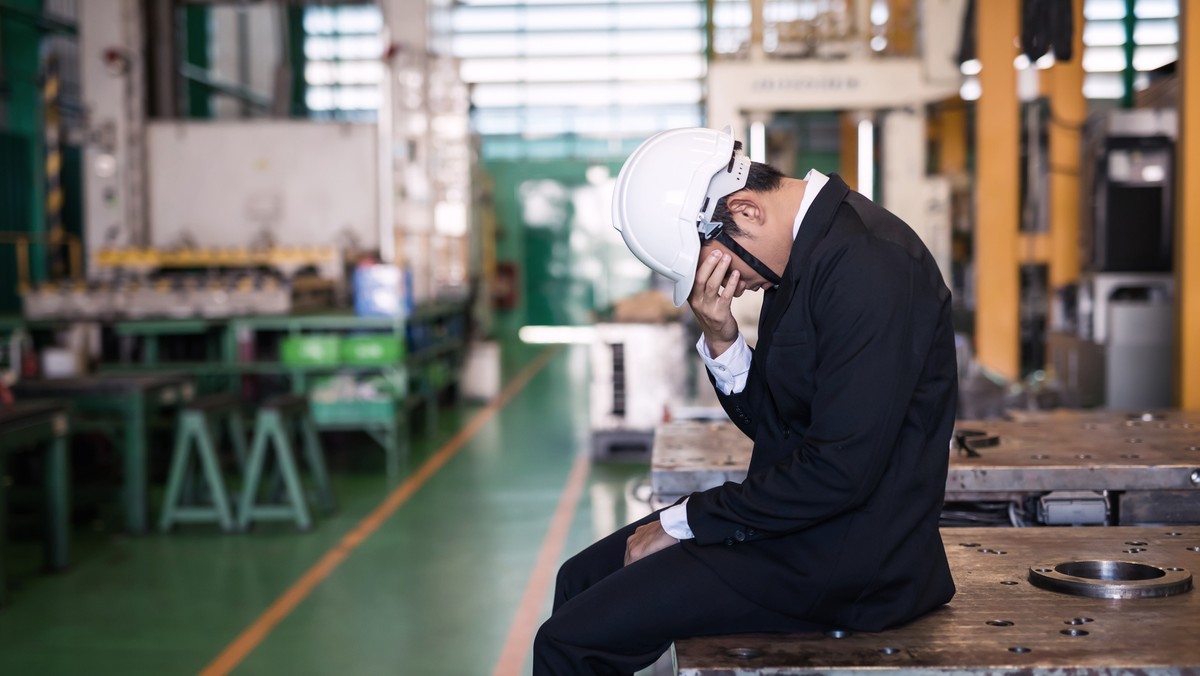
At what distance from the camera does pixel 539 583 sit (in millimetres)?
5129

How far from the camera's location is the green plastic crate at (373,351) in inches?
303

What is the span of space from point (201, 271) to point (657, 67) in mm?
14380

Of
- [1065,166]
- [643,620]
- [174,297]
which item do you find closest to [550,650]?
[643,620]

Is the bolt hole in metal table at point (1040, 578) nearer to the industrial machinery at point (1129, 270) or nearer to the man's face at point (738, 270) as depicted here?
the man's face at point (738, 270)

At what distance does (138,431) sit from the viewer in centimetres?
614

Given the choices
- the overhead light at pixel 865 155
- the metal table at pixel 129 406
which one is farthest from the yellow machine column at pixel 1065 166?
the metal table at pixel 129 406

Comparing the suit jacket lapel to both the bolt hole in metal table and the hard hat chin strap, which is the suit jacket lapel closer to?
the hard hat chin strap

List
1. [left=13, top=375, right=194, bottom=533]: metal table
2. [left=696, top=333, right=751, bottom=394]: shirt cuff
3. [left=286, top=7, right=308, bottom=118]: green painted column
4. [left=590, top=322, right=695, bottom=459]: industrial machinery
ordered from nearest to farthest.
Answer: [left=696, top=333, right=751, bottom=394]: shirt cuff, [left=13, top=375, right=194, bottom=533]: metal table, [left=590, top=322, right=695, bottom=459]: industrial machinery, [left=286, top=7, right=308, bottom=118]: green painted column

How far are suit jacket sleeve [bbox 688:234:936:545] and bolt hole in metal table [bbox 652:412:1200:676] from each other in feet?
0.81

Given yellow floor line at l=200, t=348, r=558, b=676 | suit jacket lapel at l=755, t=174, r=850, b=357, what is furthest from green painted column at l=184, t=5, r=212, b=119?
suit jacket lapel at l=755, t=174, r=850, b=357

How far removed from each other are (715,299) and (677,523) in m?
0.44

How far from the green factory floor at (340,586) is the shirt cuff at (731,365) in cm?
A: 206

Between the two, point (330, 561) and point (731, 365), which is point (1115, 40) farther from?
point (731, 365)

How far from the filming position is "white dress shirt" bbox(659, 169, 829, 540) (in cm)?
214
